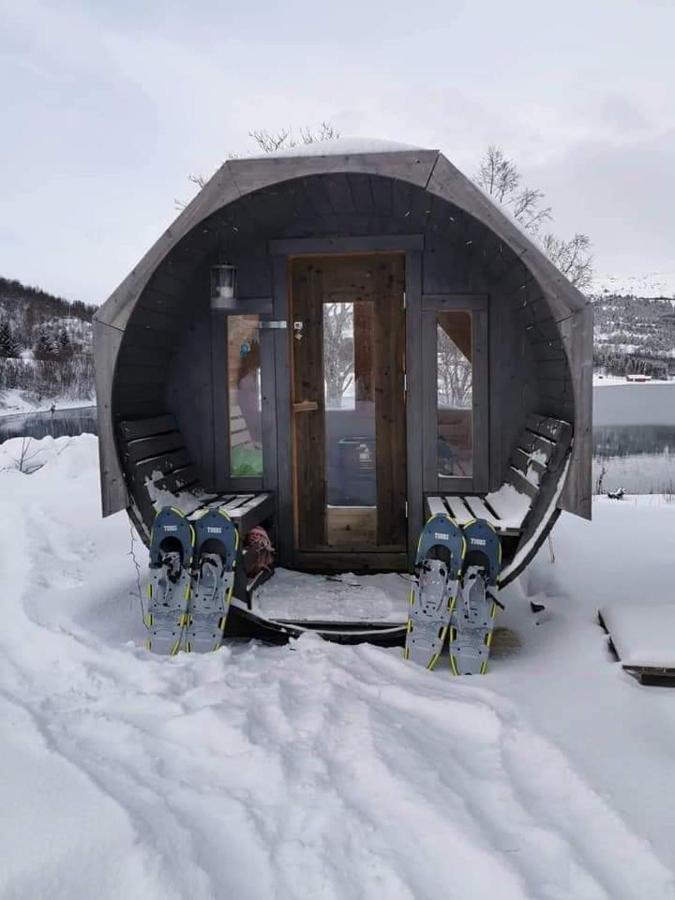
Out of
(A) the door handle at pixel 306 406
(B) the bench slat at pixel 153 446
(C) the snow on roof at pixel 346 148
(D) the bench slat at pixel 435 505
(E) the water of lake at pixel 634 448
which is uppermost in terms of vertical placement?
(C) the snow on roof at pixel 346 148

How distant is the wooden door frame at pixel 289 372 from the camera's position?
4.84 meters

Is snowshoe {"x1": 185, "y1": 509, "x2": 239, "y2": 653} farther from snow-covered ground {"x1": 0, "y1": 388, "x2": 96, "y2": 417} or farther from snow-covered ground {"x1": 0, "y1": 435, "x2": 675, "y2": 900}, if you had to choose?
snow-covered ground {"x1": 0, "y1": 388, "x2": 96, "y2": 417}

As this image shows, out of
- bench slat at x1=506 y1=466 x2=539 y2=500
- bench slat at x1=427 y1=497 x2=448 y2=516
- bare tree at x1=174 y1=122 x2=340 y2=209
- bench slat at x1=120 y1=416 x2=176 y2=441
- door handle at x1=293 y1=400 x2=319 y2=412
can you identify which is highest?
bare tree at x1=174 y1=122 x2=340 y2=209

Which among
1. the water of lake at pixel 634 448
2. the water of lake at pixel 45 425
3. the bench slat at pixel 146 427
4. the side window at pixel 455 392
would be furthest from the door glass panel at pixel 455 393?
the water of lake at pixel 45 425

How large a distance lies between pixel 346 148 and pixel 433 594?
7.67ft

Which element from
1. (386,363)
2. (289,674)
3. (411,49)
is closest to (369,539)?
(386,363)

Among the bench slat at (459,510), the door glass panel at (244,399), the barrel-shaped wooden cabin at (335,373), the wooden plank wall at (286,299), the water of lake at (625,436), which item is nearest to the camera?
the barrel-shaped wooden cabin at (335,373)

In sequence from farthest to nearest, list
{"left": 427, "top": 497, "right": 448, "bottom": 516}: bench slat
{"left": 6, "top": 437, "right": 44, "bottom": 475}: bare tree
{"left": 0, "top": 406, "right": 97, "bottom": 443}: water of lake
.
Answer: {"left": 0, "top": 406, "right": 97, "bottom": 443}: water of lake < {"left": 6, "top": 437, "right": 44, "bottom": 475}: bare tree < {"left": 427, "top": 497, "right": 448, "bottom": 516}: bench slat

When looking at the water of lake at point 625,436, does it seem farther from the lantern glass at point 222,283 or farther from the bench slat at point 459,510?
the lantern glass at point 222,283

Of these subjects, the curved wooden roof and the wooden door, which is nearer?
the curved wooden roof

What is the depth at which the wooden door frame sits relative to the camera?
15.9 ft

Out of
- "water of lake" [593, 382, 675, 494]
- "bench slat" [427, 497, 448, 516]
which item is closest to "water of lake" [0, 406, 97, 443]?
"water of lake" [593, 382, 675, 494]

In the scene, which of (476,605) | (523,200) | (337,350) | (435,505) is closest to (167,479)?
(337,350)

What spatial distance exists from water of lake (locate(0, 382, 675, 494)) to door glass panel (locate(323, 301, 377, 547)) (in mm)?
4433
